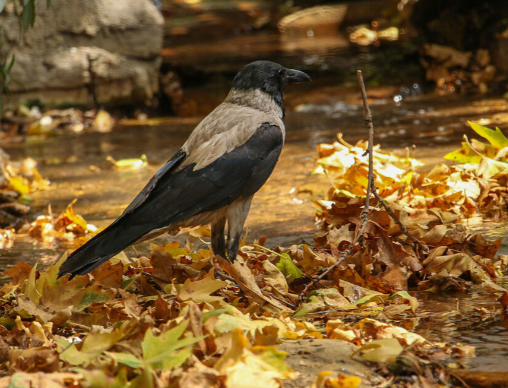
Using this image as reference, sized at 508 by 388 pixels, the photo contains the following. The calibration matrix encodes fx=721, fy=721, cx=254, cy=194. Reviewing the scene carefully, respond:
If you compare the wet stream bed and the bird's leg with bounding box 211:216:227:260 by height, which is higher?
the bird's leg with bounding box 211:216:227:260

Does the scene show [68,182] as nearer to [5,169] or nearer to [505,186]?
[5,169]

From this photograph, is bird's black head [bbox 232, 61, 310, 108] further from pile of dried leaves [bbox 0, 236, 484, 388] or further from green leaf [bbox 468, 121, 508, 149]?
green leaf [bbox 468, 121, 508, 149]

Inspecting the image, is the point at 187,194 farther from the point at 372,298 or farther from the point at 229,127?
the point at 372,298

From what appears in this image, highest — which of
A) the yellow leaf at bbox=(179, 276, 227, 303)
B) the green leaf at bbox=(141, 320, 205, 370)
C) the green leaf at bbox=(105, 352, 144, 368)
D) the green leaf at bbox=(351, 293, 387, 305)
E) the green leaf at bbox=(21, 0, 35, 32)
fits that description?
the green leaf at bbox=(21, 0, 35, 32)

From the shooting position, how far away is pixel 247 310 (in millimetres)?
2729

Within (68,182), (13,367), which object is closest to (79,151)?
(68,182)

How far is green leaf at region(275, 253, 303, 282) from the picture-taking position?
3.23 metres

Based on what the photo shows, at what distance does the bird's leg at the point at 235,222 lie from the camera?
3531 mm

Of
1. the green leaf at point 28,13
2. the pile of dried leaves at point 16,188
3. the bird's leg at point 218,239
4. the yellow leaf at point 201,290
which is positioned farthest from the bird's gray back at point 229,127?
the pile of dried leaves at point 16,188

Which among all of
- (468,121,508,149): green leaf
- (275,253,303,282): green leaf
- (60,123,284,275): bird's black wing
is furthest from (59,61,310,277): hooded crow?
(468,121,508,149): green leaf

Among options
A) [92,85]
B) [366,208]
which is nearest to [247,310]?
[366,208]

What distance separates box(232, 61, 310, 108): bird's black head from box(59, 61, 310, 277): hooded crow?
0.15 metres

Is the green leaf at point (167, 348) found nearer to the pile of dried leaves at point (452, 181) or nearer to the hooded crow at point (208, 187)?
the hooded crow at point (208, 187)

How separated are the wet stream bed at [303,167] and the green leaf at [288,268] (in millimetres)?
543
